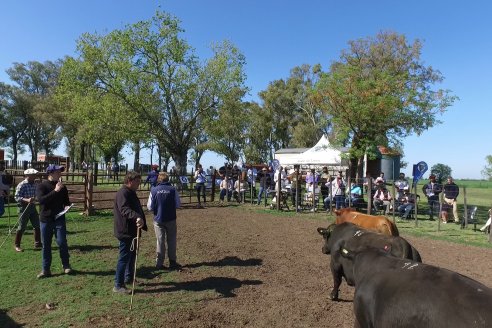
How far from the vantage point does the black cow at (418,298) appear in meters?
1.91

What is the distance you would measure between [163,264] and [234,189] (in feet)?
39.2

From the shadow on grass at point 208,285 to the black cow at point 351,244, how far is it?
4.88ft

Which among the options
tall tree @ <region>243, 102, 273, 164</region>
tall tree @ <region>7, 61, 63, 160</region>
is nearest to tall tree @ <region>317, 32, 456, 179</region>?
tall tree @ <region>243, 102, 273, 164</region>

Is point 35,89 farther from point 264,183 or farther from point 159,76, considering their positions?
point 264,183

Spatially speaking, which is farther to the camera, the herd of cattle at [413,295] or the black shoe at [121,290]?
the black shoe at [121,290]

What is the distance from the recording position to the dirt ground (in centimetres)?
516

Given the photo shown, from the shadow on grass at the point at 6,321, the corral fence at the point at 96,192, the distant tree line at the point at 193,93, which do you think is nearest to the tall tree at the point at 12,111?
the distant tree line at the point at 193,93

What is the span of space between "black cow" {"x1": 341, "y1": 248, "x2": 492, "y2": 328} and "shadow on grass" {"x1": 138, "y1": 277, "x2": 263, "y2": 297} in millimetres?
3815

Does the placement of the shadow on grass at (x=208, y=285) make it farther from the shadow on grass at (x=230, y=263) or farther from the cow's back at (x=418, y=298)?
the cow's back at (x=418, y=298)

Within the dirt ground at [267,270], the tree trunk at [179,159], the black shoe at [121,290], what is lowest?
Result: the dirt ground at [267,270]

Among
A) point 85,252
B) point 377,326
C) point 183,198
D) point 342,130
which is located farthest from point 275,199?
point 377,326

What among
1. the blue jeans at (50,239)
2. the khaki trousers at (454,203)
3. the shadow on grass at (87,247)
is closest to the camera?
the blue jeans at (50,239)

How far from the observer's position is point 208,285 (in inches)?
253

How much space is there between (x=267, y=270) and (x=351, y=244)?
359cm
